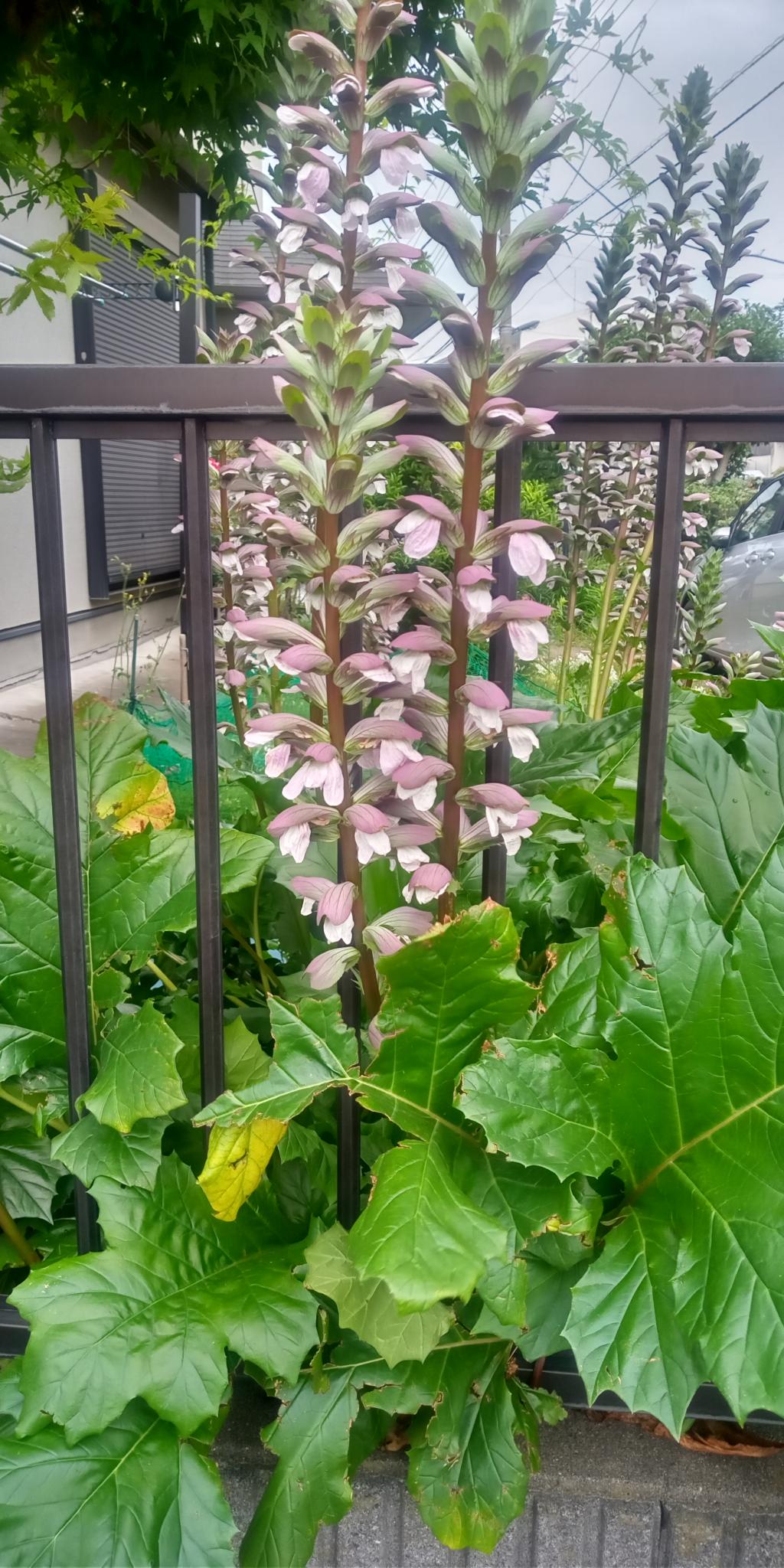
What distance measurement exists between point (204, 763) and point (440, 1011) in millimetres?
407

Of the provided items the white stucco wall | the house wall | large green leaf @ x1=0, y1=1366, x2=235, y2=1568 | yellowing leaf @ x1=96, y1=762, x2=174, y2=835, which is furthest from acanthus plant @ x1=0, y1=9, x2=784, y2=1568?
the white stucco wall

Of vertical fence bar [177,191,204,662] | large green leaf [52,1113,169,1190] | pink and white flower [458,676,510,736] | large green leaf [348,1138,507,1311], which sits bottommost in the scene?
large green leaf [52,1113,169,1190]

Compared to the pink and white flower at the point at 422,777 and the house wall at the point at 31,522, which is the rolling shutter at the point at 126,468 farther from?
the pink and white flower at the point at 422,777

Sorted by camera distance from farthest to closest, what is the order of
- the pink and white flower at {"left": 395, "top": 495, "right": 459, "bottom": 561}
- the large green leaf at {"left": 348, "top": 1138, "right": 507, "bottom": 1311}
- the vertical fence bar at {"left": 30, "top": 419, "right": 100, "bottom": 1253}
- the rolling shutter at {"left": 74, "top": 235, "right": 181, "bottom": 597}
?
the rolling shutter at {"left": 74, "top": 235, "right": 181, "bottom": 597} → the vertical fence bar at {"left": 30, "top": 419, "right": 100, "bottom": 1253} → the pink and white flower at {"left": 395, "top": 495, "right": 459, "bottom": 561} → the large green leaf at {"left": 348, "top": 1138, "right": 507, "bottom": 1311}

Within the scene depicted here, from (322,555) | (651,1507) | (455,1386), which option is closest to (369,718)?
(322,555)

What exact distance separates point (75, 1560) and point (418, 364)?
123 cm

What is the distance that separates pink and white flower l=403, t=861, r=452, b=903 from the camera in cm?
98

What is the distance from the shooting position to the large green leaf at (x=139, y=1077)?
1.04 metres

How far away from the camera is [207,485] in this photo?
1.07 meters

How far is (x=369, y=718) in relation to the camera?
3.22 feet

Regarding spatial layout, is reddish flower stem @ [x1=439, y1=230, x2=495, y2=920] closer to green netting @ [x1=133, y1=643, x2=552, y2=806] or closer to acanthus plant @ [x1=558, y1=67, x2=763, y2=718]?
green netting @ [x1=133, y1=643, x2=552, y2=806]

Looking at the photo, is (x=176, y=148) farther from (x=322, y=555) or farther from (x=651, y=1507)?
(x=651, y=1507)

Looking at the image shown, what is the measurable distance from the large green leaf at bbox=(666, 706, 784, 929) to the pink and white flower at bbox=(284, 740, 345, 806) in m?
0.50

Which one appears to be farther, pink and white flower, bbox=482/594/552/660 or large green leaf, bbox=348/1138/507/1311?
pink and white flower, bbox=482/594/552/660
